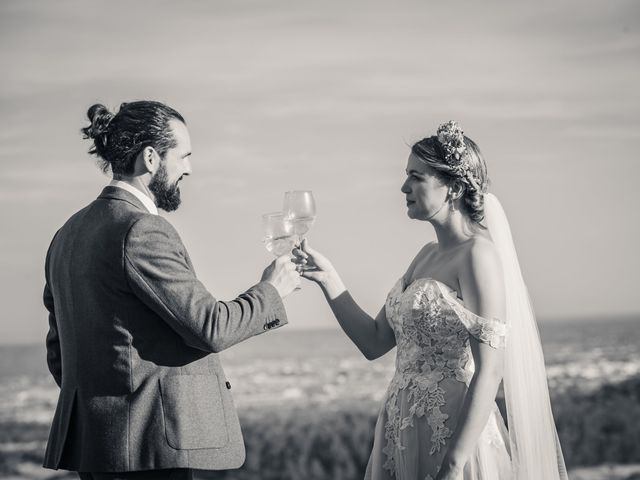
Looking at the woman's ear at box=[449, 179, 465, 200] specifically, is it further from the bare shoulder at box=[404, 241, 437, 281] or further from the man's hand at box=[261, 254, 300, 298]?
the man's hand at box=[261, 254, 300, 298]

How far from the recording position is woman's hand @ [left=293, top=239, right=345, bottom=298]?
3727mm

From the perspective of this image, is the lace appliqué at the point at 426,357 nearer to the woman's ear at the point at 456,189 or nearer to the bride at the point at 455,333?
the bride at the point at 455,333

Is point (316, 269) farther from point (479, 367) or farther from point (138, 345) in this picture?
point (138, 345)

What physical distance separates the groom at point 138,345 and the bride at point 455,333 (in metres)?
0.73

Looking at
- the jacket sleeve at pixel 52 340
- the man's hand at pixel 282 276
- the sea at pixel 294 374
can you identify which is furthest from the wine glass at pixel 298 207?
the sea at pixel 294 374

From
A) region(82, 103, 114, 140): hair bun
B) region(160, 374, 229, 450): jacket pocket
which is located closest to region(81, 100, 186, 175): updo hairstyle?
region(82, 103, 114, 140): hair bun

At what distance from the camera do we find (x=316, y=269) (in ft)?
12.5

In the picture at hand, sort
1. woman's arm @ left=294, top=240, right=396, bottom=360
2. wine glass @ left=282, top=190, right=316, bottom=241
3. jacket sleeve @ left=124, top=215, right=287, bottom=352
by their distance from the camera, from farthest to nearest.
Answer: woman's arm @ left=294, top=240, right=396, bottom=360, wine glass @ left=282, top=190, right=316, bottom=241, jacket sleeve @ left=124, top=215, right=287, bottom=352

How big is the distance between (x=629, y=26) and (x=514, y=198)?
19.2ft

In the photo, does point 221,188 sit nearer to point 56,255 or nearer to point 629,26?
point 629,26

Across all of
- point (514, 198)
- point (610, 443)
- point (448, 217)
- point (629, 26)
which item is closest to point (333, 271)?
point (448, 217)

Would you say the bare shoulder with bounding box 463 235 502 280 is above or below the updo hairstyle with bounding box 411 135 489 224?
below

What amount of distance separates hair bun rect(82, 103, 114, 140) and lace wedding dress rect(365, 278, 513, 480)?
134 cm

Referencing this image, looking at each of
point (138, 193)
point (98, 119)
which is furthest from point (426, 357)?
point (98, 119)
